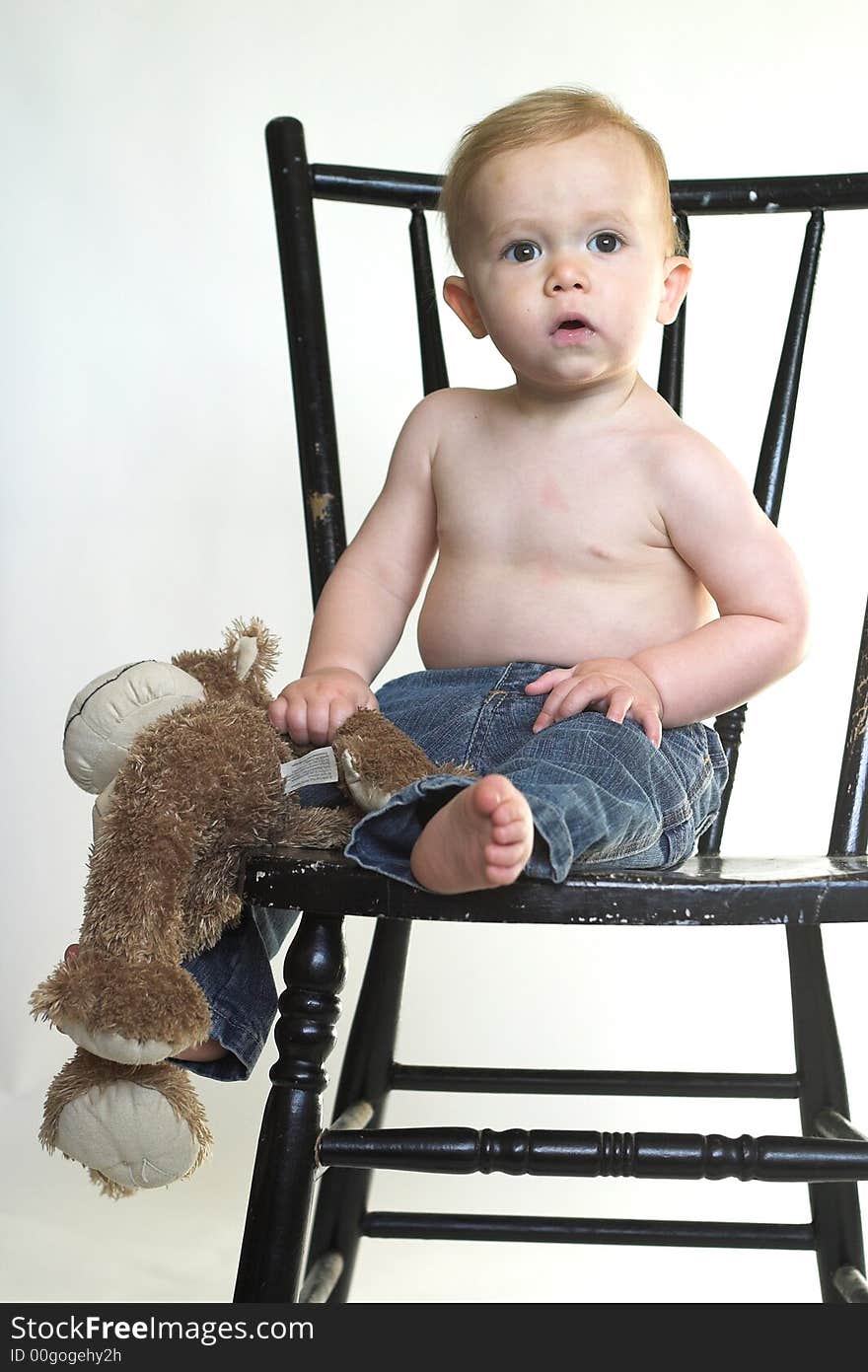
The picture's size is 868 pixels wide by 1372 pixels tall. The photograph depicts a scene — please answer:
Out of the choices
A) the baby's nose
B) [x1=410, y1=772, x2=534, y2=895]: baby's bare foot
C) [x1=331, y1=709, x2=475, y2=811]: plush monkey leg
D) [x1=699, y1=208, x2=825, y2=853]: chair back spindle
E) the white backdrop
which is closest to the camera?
[x1=410, y1=772, x2=534, y2=895]: baby's bare foot

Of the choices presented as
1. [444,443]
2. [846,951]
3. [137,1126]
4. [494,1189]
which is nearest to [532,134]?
[444,443]

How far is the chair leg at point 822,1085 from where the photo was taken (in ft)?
3.26

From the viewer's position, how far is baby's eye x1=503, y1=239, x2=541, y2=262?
2.91ft

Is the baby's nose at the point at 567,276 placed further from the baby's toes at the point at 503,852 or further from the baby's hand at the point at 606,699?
the baby's toes at the point at 503,852

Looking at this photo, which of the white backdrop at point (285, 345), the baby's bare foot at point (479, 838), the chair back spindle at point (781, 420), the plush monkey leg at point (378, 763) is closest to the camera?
the baby's bare foot at point (479, 838)

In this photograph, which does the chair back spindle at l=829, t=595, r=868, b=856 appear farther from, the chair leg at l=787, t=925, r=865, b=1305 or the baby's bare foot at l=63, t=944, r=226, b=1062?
the baby's bare foot at l=63, t=944, r=226, b=1062

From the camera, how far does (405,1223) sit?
999mm

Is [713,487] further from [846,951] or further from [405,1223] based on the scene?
[846,951]

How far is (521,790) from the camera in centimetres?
69

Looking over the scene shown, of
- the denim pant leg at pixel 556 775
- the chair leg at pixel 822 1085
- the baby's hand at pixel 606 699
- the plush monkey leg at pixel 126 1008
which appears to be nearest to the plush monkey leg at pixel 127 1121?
the plush monkey leg at pixel 126 1008

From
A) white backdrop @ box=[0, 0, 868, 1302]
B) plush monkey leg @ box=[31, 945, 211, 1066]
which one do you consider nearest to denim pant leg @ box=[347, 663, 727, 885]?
plush monkey leg @ box=[31, 945, 211, 1066]

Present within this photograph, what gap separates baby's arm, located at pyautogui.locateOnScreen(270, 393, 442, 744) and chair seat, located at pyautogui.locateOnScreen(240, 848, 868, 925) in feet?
0.72

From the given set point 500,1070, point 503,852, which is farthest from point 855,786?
point 503,852

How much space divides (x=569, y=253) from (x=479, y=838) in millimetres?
391
